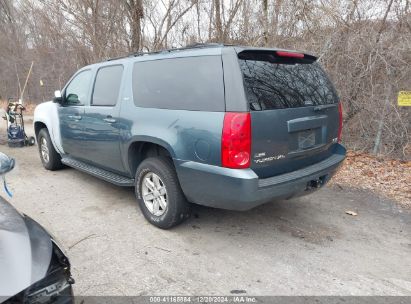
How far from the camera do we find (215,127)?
9.74ft

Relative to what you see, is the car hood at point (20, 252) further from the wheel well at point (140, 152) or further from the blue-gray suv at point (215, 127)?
the wheel well at point (140, 152)

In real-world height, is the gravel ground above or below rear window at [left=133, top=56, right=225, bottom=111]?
below

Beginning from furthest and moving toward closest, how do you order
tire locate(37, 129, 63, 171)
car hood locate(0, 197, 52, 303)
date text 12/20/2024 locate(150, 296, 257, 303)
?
tire locate(37, 129, 63, 171), date text 12/20/2024 locate(150, 296, 257, 303), car hood locate(0, 197, 52, 303)

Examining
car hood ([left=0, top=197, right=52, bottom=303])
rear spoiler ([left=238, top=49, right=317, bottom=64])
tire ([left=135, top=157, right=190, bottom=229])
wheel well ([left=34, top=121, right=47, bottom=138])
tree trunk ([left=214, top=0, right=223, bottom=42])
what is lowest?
tire ([left=135, top=157, right=190, bottom=229])

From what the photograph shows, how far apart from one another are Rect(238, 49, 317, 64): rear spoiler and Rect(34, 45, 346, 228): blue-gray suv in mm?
10

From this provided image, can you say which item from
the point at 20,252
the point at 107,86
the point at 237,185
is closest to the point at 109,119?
the point at 107,86

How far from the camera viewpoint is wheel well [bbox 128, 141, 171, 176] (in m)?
3.83

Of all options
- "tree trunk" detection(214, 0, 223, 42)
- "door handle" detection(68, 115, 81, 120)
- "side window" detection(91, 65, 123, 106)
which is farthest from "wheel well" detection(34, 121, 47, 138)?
"tree trunk" detection(214, 0, 223, 42)

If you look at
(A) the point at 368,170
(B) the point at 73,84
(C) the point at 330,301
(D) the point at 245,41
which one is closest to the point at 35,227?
(C) the point at 330,301

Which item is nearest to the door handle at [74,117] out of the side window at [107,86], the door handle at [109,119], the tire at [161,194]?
the side window at [107,86]

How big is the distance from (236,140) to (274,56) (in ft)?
3.61

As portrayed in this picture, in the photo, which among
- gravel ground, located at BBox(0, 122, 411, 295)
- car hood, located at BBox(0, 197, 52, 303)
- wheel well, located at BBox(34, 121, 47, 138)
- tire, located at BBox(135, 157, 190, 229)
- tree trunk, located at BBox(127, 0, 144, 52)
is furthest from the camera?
tree trunk, located at BBox(127, 0, 144, 52)

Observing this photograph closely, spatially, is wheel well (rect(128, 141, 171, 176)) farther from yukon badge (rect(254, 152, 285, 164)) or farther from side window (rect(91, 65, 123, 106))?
yukon badge (rect(254, 152, 285, 164))

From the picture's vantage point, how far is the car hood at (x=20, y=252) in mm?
1505
